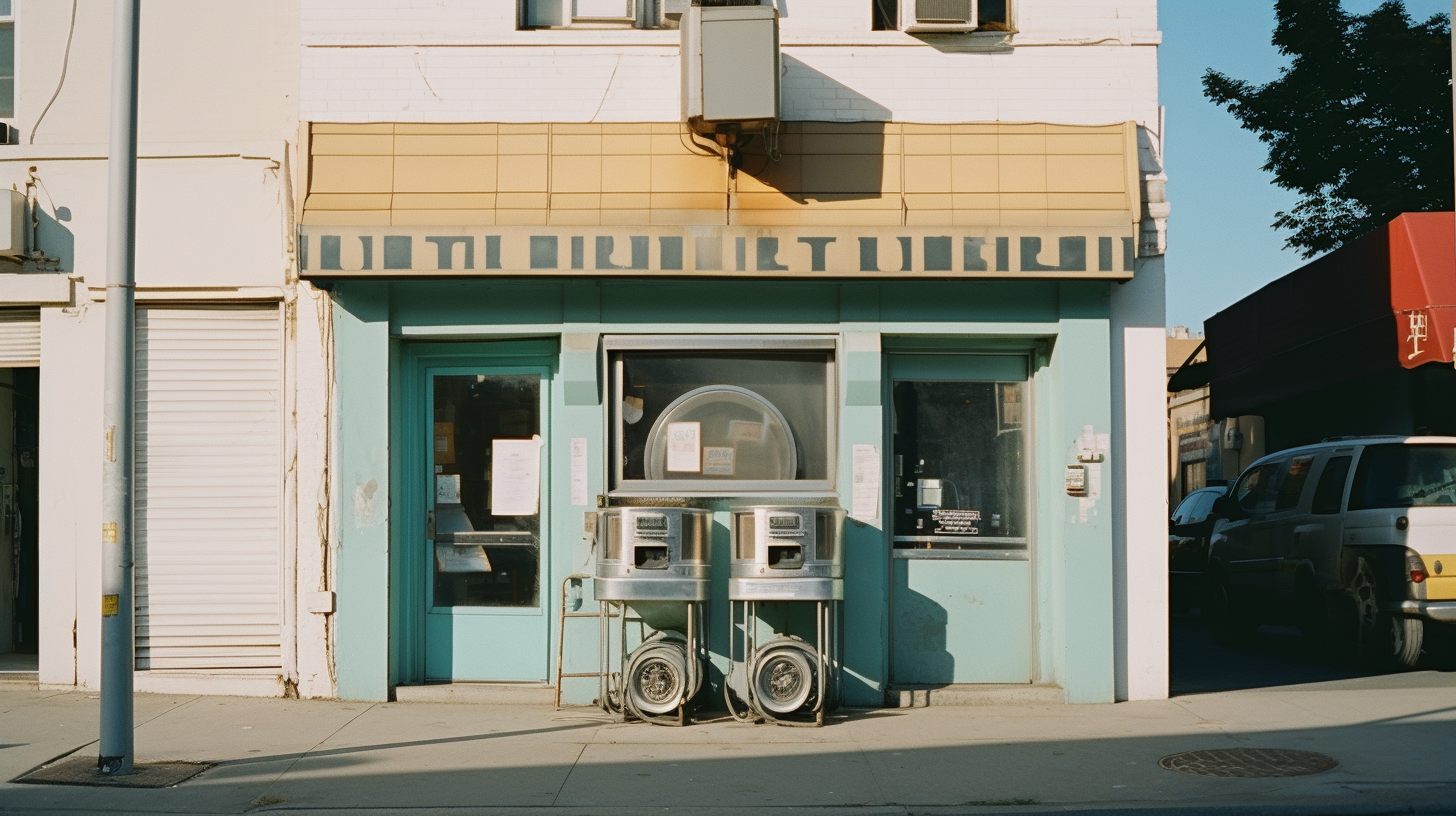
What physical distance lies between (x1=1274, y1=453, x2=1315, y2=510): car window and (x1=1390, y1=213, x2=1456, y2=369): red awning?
127 cm

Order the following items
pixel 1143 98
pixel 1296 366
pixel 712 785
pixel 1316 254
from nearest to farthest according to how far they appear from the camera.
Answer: pixel 712 785 → pixel 1143 98 → pixel 1296 366 → pixel 1316 254

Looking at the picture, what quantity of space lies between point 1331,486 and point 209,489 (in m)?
9.42

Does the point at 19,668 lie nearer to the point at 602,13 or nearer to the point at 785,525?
the point at 785,525

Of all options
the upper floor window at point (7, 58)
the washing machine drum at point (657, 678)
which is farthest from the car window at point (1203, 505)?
the upper floor window at point (7, 58)

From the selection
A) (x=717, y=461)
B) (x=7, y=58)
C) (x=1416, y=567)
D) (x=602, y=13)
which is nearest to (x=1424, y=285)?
(x=1416, y=567)

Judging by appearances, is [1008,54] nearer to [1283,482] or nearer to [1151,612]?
[1151,612]

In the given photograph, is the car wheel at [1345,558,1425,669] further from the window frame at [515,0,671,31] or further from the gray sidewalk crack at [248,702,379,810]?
the gray sidewalk crack at [248,702,379,810]

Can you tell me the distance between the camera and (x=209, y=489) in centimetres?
984

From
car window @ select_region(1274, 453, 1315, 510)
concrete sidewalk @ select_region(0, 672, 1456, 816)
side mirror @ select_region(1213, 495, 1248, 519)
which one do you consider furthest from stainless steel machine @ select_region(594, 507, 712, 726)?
side mirror @ select_region(1213, 495, 1248, 519)

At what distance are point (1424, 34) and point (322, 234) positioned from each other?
15713 mm

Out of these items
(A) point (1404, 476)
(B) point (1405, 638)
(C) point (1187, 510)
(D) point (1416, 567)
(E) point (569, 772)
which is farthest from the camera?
(C) point (1187, 510)

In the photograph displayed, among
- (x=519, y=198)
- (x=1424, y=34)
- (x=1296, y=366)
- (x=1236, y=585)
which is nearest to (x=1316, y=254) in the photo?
(x=1424, y=34)

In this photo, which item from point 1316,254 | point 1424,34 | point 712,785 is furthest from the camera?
A: point 1316,254

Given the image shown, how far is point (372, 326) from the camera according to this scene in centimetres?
962
